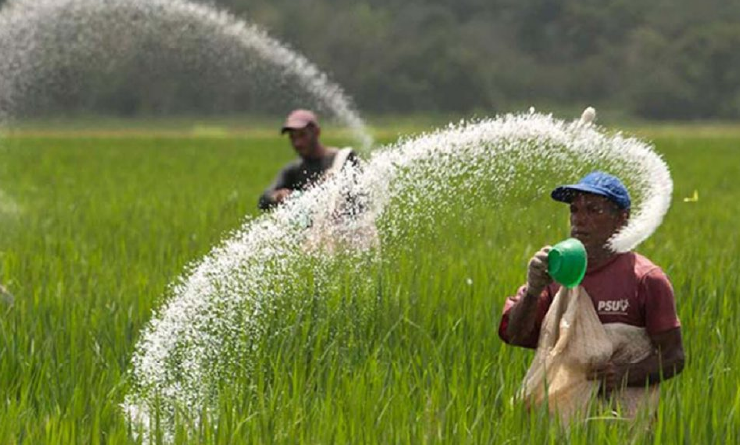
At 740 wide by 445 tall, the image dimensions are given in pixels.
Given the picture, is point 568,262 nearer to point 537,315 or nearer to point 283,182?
point 537,315

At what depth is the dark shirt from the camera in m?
6.40

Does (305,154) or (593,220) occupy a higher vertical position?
(305,154)

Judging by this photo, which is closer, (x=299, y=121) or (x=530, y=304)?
(x=530, y=304)

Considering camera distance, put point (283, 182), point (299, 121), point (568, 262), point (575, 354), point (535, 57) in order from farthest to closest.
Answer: point (535, 57)
point (283, 182)
point (299, 121)
point (575, 354)
point (568, 262)

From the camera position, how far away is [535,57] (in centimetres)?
6444

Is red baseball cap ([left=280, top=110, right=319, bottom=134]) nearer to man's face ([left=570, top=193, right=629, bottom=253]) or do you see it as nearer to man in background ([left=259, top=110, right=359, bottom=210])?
man in background ([left=259, top=110, right=359, bottom=210])

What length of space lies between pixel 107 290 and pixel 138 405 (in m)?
2.29

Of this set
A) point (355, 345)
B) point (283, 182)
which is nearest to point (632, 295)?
point (355, 345)

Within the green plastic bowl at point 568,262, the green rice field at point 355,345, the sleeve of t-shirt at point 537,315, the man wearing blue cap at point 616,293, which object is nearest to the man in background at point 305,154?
the green rice field at point 355,345

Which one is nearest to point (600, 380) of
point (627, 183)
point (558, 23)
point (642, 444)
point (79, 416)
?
point (642, 444)

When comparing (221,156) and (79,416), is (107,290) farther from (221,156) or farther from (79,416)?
(221,156)

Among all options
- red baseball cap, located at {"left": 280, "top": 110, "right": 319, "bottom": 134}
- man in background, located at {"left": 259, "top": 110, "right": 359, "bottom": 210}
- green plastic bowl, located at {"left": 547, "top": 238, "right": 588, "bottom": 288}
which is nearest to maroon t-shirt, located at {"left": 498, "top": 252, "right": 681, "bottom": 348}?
green plastic bowl, located at {"left": 547, "top": 238, "right": 588, "bottom": 288}

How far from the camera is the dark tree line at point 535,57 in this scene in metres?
59.7

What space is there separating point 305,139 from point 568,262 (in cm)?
339
